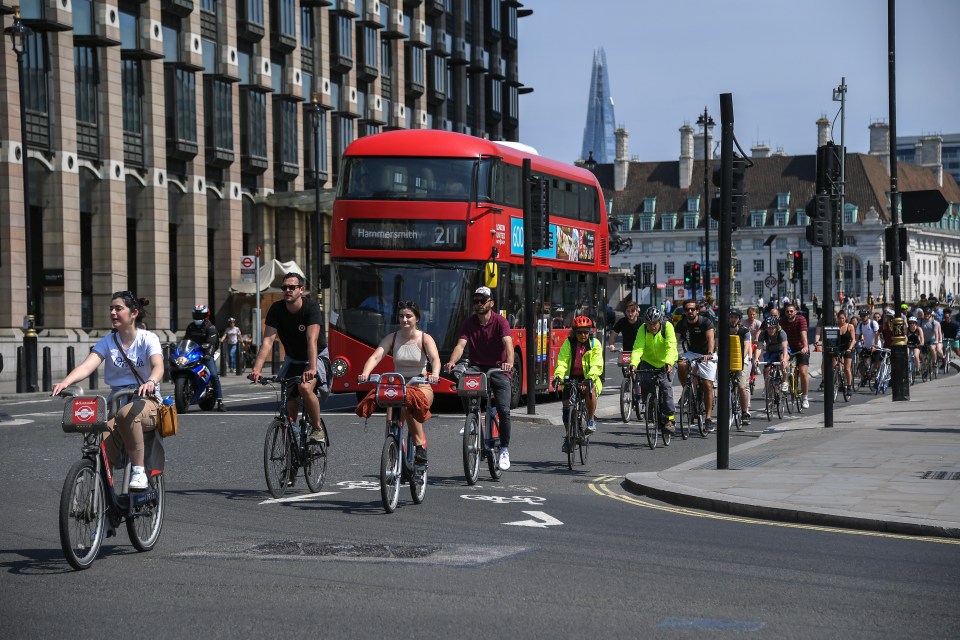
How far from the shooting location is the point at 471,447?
1326 centimetres

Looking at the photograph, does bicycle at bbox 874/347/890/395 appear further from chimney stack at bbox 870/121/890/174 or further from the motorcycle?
chimney stack at bbox 870/121/890/174

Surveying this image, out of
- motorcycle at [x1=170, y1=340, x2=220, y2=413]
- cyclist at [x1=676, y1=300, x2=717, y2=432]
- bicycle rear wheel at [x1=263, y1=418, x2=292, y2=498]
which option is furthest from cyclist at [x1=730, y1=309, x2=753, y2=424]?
bicycle rear wheel at [x1=263, y1=418, x2=292, y2=498]

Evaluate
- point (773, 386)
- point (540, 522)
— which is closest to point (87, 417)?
point (540, 522)

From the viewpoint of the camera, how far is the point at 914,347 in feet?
112

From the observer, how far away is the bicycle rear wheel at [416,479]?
37.5 ft

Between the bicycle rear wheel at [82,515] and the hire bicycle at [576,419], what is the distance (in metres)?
7.31

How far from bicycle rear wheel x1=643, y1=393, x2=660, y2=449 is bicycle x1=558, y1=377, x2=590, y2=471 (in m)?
2.25

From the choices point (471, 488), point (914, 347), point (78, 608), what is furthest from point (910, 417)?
point (78, 608)

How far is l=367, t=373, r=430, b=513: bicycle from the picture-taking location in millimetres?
11023

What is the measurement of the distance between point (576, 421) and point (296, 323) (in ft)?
13.5

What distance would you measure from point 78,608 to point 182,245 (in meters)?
39.0

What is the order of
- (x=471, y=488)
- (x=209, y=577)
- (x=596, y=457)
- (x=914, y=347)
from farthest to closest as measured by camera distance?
(x=914, y=347), (x=596, y=457), (x=471, y=488), (x=209, y=577)

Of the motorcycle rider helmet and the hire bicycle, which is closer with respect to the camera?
the hire bicycle

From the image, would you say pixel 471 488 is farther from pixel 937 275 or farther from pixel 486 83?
pixel 937 275
